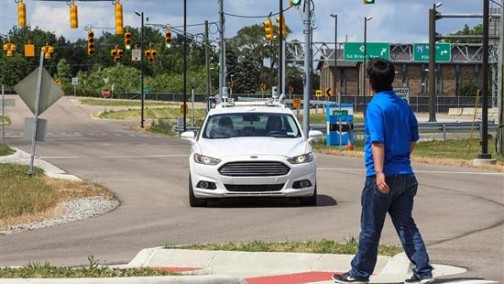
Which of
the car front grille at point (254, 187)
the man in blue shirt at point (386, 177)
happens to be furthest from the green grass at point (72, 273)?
the car front grille at point (254, 187)

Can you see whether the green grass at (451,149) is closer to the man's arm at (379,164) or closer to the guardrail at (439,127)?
the guardrail at (439,127)

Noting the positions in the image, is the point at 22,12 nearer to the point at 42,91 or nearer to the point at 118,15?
the point at 118,15

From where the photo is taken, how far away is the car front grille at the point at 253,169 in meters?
14.5

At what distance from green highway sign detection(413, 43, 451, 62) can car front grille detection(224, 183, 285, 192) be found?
8829 centimetres

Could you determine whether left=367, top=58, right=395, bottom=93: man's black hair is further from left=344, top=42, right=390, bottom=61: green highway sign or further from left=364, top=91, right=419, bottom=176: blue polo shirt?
left=344, top=42, right=390, bottom=61: green highway sign

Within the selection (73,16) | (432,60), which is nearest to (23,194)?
(73,16)

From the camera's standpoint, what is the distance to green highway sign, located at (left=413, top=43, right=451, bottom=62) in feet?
330

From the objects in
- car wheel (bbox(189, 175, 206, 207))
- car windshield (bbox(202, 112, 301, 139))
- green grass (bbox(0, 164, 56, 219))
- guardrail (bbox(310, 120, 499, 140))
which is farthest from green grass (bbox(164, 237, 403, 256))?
guardrail (bbox(310, 120, 499, 140))

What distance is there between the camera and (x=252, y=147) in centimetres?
1485

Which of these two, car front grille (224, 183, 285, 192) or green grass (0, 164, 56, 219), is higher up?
car front grille (224, 183, 285, 192)

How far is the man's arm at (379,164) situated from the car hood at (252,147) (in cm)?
731

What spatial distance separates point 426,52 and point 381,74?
99626 mm

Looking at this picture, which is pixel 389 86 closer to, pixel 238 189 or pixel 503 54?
pixel 238 189

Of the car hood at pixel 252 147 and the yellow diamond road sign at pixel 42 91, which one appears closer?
the car hood at pixel 252 147
